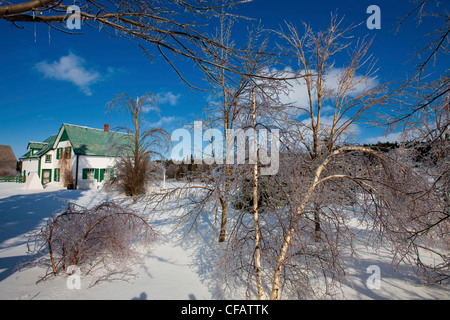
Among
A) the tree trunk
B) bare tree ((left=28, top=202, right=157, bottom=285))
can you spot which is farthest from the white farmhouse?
the tree trunk

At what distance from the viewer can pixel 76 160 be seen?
68.2 ft

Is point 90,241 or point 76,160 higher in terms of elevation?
point 76,160

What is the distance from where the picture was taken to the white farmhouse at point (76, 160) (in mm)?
20797

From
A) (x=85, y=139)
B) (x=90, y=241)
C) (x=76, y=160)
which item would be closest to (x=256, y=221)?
(x=90, y=241)

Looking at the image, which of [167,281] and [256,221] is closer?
[256,221]

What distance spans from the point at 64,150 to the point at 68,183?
156 inches

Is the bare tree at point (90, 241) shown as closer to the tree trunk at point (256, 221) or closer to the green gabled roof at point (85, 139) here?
the tree trunk at point (256, 221)

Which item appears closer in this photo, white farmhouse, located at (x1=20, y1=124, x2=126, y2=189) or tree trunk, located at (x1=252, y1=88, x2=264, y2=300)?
tree trunk, located at (x1=252, y1=88, x2=264, y2=300)

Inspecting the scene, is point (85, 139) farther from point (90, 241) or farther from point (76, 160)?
point (90, 241)

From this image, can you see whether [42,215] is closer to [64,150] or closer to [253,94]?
[253,94]

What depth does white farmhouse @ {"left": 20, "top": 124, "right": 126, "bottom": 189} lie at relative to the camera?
20.8m

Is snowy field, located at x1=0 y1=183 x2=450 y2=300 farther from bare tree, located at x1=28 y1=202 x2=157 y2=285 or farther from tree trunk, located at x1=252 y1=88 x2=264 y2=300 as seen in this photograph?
tree trunk, located at x1=252 y1=88 x2=264 y2=300

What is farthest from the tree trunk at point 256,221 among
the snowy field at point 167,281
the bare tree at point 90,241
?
the bare tree at point 90,241

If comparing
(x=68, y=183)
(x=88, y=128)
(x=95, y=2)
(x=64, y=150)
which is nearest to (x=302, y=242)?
(x=95, y=2)
